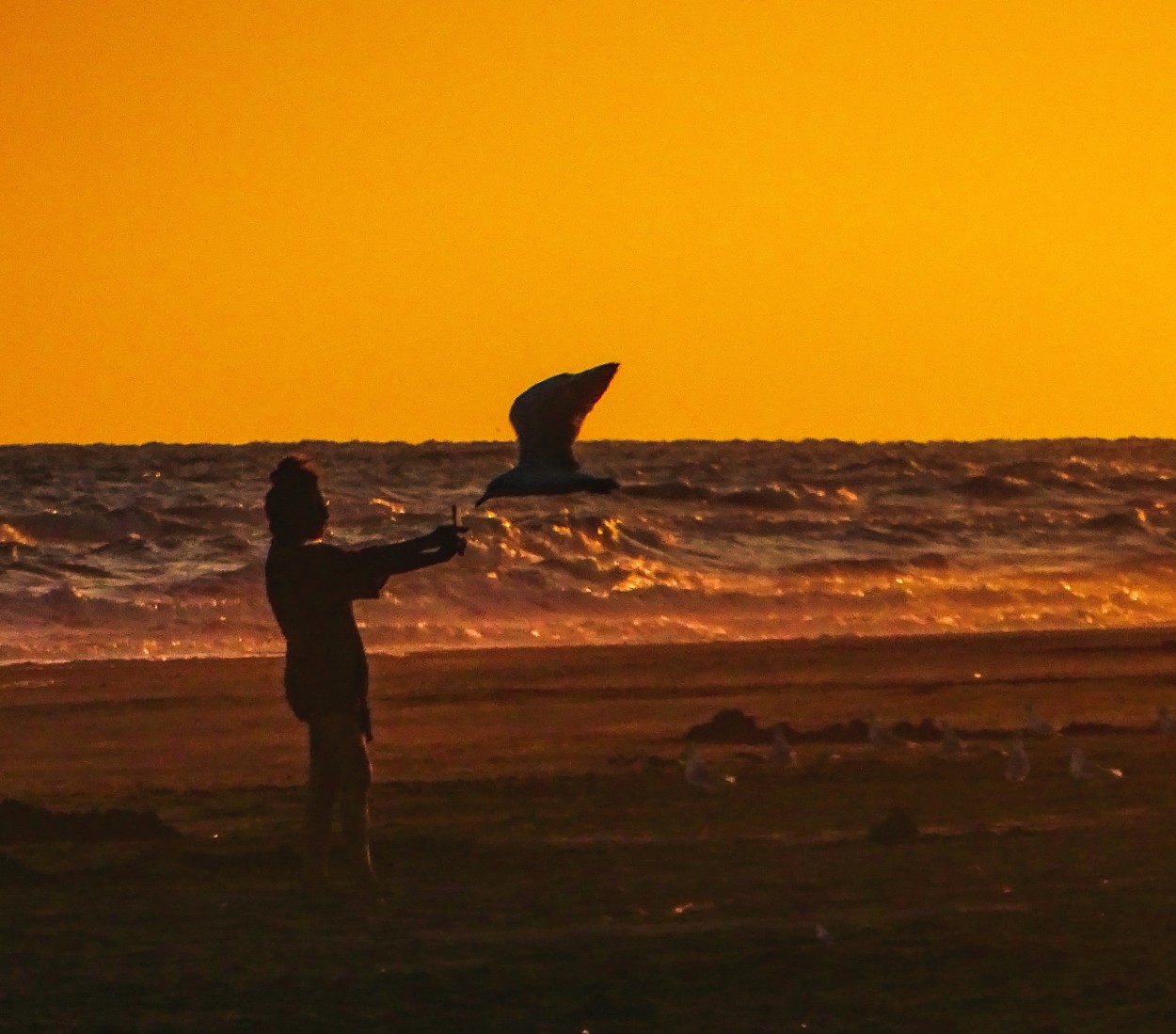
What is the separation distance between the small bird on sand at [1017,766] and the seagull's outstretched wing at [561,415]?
439 cm

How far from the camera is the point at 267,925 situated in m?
9.04

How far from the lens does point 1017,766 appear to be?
515 inches

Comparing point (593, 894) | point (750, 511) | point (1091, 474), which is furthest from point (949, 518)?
point (593, 894)

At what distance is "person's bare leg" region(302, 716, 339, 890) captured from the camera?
9570 mm

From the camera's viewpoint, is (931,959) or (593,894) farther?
(593,894)

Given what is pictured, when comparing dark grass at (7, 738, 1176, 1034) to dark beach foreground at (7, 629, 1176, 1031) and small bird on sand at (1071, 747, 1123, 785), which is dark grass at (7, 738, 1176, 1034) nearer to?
dark beach foreground at (7, 629, 1176, 1031)

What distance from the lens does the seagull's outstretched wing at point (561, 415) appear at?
31.4 ft

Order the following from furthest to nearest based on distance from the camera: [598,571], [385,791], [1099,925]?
[598,571]
[385,791]
[1099,925]

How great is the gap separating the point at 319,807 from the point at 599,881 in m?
1.17

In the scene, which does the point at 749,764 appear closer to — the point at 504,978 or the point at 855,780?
the point at 855,780

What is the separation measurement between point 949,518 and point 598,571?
13023mm

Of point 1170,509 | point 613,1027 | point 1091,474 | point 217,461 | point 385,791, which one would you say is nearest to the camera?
point 613,1027

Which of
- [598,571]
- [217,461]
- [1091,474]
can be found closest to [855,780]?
[598,571]

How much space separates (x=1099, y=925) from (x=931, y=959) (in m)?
0.88
